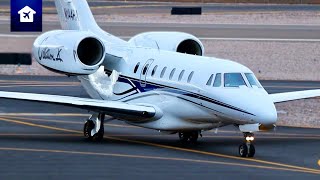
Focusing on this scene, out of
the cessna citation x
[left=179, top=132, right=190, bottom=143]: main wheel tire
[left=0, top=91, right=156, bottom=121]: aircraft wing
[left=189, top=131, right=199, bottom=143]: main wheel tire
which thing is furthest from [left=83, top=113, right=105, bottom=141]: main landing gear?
[left=189, top=131, right=199, bottom=143]: main wheel tire

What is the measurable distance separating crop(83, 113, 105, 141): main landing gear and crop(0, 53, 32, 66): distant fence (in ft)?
85.9

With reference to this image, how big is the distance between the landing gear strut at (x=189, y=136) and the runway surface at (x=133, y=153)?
26cm

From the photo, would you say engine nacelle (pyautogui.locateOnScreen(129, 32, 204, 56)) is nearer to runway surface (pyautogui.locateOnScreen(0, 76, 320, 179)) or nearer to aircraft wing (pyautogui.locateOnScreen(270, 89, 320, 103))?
runway surface (pyautogui.locateOnScreen(0, 76, 320, 179))

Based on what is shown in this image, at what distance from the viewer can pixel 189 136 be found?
3453 centimetres

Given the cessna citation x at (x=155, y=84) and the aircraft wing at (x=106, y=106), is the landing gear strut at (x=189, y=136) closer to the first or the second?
the cessna citation x at (x=155, y=84)

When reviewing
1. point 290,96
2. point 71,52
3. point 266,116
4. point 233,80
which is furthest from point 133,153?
point 290,96

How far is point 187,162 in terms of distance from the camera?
1166 inches

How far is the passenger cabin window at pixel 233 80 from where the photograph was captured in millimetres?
31781

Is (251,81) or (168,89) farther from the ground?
(251,81)

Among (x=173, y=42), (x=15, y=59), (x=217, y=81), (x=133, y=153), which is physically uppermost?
(x=173, y=42)

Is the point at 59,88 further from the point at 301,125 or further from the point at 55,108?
the point at 301,125

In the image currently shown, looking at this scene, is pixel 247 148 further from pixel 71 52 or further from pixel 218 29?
pixel 218 29

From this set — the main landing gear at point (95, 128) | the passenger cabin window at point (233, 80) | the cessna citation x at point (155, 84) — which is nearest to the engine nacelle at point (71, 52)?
the cessna citation x at point (155, 84)

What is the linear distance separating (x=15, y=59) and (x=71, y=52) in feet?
87.3
